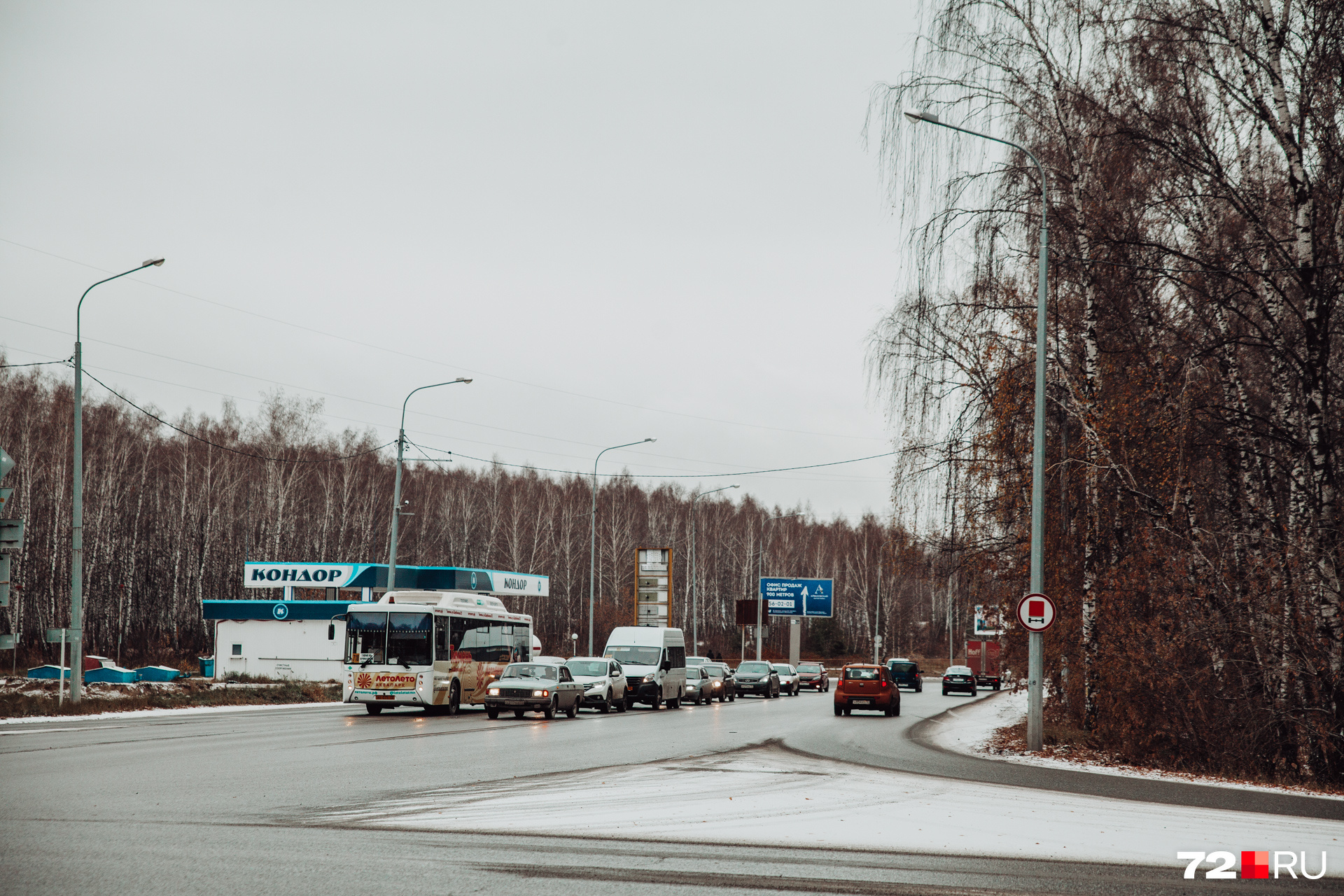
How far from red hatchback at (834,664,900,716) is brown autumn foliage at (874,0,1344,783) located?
36.4ft

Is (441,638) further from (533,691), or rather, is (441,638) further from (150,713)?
(150,713)

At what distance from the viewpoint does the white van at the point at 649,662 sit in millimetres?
37250

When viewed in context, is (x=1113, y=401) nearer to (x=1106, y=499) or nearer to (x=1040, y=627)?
(x=1106, y=499)

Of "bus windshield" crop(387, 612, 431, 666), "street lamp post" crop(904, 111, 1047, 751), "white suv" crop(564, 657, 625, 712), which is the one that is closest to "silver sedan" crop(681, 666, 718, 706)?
"white suv" crop(564, 657, 625, 712)

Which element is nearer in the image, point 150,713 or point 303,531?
point 150,713

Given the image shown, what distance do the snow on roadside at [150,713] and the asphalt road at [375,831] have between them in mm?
3328

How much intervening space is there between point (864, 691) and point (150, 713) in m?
19.6

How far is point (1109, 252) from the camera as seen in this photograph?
1816cm

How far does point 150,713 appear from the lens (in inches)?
1182

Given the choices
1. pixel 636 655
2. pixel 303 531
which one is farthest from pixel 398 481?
pixel 303 531

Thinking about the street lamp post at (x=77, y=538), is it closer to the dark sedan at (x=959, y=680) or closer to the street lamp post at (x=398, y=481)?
the street lamp post at (x=398, y=481)

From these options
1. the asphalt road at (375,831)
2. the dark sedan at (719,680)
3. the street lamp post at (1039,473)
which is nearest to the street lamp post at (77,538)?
the asphalt road at (375,831)

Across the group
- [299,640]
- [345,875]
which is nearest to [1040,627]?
[345,875]

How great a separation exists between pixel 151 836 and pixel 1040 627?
1407 centimetres
